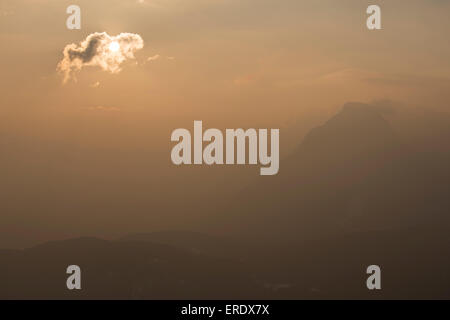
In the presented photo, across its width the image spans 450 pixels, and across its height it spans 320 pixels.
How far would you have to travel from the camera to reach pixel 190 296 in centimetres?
19988
